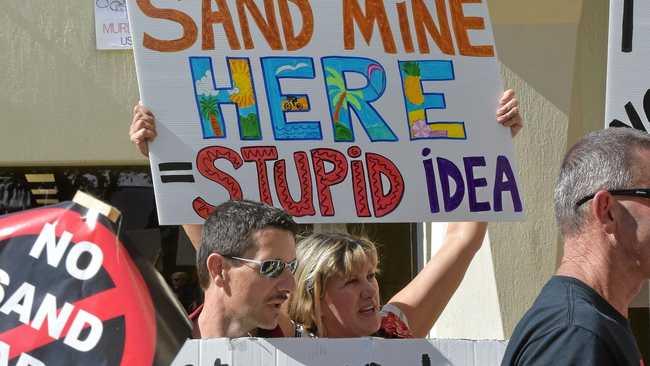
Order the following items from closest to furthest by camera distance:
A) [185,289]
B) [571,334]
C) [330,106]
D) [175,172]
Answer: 1. [571,334]
2. [175,172]
3. [330,106]
4. [185,289]

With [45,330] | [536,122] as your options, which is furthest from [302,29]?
[536,122]

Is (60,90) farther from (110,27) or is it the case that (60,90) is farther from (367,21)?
(367,21)

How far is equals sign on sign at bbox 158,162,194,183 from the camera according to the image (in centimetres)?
368

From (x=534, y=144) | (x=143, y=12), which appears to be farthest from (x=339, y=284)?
(x=534, y=144)

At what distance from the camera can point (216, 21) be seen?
3834 mm

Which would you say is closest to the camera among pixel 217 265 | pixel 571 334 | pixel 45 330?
pixel 571 334

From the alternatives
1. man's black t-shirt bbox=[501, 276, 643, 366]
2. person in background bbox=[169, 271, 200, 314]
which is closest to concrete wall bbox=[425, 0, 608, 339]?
person in background bbox=[169, 271, 200, 314]

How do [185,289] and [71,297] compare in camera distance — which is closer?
[71,297]

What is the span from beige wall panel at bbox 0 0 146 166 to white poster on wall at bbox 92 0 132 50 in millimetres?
33

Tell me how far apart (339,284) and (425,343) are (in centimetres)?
47

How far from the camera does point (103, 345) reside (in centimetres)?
291

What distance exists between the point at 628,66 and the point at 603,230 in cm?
166

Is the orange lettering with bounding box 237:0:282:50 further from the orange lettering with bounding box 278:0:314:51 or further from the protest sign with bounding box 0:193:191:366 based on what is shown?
the protest sign with bounding box 0:193:191:366

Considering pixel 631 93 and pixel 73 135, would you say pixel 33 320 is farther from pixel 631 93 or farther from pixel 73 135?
pixel 73 135
